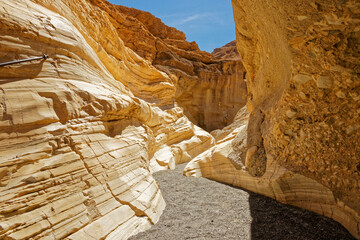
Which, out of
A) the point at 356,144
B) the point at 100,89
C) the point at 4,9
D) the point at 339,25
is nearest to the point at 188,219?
the point at 356,144

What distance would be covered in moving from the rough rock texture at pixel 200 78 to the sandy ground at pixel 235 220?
14596 mm

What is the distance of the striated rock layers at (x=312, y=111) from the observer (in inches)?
97.7

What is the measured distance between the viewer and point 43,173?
8.89ft

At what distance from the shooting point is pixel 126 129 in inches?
201

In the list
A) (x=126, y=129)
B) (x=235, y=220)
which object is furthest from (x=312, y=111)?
(x=126, y=129)

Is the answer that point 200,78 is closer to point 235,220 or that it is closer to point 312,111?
point 312,111

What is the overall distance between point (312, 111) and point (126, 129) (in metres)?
4.24

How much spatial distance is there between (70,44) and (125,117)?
219cm

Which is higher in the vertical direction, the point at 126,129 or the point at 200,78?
the point at 200,78

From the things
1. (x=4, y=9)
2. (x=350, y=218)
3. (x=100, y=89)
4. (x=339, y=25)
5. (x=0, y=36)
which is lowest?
(x=350, y=218)

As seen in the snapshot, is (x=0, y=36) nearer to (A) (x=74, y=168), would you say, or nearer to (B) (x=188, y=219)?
(A) (x=74, y=168)

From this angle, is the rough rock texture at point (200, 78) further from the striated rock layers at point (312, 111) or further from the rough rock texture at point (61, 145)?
the striated rock layers at point (312, 111)

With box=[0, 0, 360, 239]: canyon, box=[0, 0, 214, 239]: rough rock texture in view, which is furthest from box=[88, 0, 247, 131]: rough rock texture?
box=[0, 0, 214, 239]: rough rock texture

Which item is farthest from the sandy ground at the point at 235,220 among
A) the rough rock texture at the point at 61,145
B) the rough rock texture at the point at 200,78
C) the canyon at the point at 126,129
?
the rough rock texture at the point at 200,78
